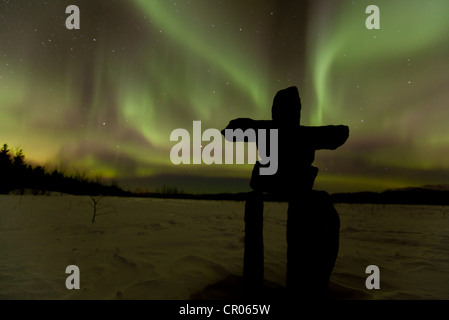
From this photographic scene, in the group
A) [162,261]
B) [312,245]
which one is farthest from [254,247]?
[162,261]

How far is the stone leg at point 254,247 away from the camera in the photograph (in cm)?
394

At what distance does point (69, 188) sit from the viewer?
35281mm

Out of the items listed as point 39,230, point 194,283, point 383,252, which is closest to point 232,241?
point 194,283

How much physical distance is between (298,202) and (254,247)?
43.6 inches

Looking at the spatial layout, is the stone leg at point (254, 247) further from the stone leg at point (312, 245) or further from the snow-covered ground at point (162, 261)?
the snow-covered ground at point (162, 261)

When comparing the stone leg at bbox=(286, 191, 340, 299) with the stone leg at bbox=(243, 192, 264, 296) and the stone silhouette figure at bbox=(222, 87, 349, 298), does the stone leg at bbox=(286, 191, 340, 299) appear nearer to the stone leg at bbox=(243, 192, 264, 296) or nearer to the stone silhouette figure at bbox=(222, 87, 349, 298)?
the stone silhouette figure at bbox=(222, 87, 349, 298)

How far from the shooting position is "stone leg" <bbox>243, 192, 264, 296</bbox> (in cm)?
394

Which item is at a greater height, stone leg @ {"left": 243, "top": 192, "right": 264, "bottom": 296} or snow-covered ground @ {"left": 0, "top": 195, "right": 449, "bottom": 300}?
stone leg @ {"left": 243, "top": 192, "right": 264, "bottom": 296}

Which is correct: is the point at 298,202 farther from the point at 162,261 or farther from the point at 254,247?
the point at 162,261

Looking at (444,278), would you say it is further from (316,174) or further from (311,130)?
(311,130)

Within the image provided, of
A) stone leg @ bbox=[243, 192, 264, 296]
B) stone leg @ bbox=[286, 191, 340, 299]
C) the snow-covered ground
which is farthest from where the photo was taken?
the snow-covered ground

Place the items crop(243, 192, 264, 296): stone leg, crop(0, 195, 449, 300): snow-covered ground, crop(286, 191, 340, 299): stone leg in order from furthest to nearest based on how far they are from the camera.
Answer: crop(0, 195, 449, 300): snow-covered ground → crop(243, 192, 264, 296): stone leg → crop(286, 191, 340, 299): stone leg

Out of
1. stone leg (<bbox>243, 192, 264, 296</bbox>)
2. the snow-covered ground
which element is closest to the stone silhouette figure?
stone leg (<bbox>243, 192, 264, 296</bbox>)

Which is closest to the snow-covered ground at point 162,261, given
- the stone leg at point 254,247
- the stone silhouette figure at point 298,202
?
the stone leg at point 254,247
